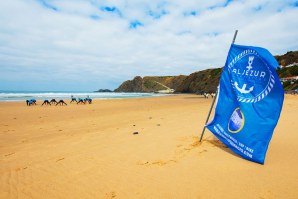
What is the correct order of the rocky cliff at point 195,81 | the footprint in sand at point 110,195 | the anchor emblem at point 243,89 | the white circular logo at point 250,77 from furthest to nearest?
1. the rocky cliff at point 195,81
2. the anchor emblem at point 243,89
3. the white circular logo at point 250,77
4. the footprint in sand at point 110,195

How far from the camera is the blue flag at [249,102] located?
3.82 meters

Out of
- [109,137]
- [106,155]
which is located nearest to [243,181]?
[106,155]

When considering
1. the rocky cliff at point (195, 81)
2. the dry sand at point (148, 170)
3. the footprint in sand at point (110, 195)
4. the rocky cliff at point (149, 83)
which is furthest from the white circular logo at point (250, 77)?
the rocky cliff at point (149, 83)

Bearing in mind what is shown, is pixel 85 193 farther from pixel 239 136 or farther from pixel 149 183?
pixel 239 136

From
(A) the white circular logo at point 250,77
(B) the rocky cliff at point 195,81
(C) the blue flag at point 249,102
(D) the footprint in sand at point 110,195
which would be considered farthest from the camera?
(B) the rocky cliff at point 195,81

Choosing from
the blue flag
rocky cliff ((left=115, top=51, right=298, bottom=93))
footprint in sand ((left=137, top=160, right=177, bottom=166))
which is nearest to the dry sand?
footprint in sand ((left=137, top=160, right=177, bottom=166))

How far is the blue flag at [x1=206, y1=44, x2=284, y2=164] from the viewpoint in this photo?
3824 mm

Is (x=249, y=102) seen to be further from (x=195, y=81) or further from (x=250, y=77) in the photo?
(x=195, y=81)

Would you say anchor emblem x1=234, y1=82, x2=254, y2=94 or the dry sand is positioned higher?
anchor emblem x1=234, y1=82, x2=254, y2=94

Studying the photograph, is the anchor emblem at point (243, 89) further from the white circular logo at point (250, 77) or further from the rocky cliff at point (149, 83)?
the rocky cliff at point (149, 83)

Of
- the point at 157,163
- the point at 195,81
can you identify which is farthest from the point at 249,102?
the point at 195,81

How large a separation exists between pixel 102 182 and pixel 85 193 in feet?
1.23

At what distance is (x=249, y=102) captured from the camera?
420 centimetres

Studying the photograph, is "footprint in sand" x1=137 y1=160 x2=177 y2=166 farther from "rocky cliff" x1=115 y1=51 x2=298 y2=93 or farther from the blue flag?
"rocky cliff" x1=115 y1=51 x2=298 y2=93
